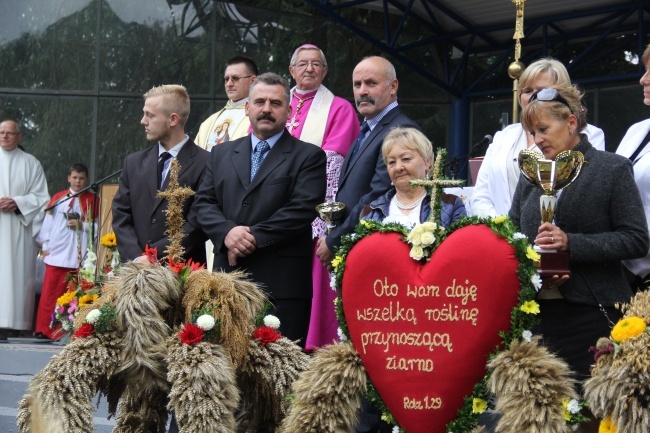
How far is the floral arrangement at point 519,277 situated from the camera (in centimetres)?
425

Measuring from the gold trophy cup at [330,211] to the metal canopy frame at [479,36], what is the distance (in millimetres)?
7049

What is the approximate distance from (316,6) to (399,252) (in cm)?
857

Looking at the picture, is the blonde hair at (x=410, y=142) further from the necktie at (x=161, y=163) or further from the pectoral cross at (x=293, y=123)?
the pectoral cross at (x=293, y=123)

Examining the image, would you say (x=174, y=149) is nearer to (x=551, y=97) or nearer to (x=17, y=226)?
(x=551, y=97)

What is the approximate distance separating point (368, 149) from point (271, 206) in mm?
675

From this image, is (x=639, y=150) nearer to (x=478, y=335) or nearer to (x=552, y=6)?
(x=478, y=335)

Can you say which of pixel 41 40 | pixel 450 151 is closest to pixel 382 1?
pixel 450 151

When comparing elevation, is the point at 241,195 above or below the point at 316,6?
below

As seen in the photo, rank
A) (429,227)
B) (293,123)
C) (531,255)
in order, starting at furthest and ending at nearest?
1. (293,123)
2. (429,227)
3. (531,255)

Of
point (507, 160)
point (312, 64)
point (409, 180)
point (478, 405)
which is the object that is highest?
point (312, 64)

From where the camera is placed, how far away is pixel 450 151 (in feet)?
45.8

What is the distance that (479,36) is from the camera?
13672 millimetres

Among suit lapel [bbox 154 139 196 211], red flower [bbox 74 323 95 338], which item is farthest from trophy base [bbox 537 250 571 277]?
suit lapel [bbox 154 139 196 211]

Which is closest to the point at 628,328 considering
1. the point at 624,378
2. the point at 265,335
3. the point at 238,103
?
the point at 624,378
